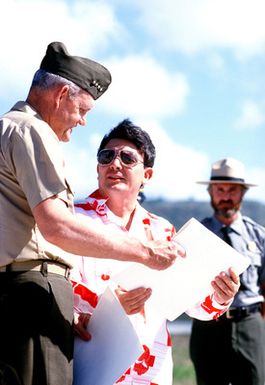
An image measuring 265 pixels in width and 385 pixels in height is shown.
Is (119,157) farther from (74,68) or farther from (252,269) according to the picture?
(252,269)

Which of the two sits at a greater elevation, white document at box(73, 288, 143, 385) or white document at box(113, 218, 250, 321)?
white document at box(113, 218, 250, 321)

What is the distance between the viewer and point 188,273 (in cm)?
366

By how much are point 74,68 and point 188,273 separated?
957 mm

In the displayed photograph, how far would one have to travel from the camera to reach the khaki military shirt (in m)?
3.05

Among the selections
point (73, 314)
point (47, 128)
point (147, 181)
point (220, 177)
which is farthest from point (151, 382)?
point (220, 177)

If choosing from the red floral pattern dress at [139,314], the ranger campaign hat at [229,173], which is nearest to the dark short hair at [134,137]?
the red floral pattern dress at [139,314]

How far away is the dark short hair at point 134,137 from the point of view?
4.02 meters

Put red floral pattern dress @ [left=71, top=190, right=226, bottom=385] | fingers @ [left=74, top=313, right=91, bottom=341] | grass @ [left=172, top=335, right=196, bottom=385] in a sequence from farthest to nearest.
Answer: grass @ [left=172, top=335, right=196, bottom=385], red floral pattern dress @ [left=71, top=190, right=226, bottom=385], fingers @ [left=74, top=313, right=91, bottom=341]

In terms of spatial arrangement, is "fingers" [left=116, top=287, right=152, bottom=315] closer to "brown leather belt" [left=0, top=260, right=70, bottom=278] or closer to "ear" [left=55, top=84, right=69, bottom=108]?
"brown leather belt" [left=0, top=260, right=70, bottom=278]

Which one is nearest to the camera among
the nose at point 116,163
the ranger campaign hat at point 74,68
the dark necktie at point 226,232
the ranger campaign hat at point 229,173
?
the ranger campaign hat at point 74,68

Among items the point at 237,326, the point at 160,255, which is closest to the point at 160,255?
the point at 160,255

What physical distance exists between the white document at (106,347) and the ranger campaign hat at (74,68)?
79cm

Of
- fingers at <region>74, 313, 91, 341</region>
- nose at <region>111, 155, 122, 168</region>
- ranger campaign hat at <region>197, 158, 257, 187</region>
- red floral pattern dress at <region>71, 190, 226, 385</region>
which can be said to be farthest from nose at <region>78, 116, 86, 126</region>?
ranger campaign hat at <region>197, 158, 257, 187</region>

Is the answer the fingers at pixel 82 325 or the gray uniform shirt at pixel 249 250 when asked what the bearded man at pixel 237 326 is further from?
the fingers at pixel 82 325
